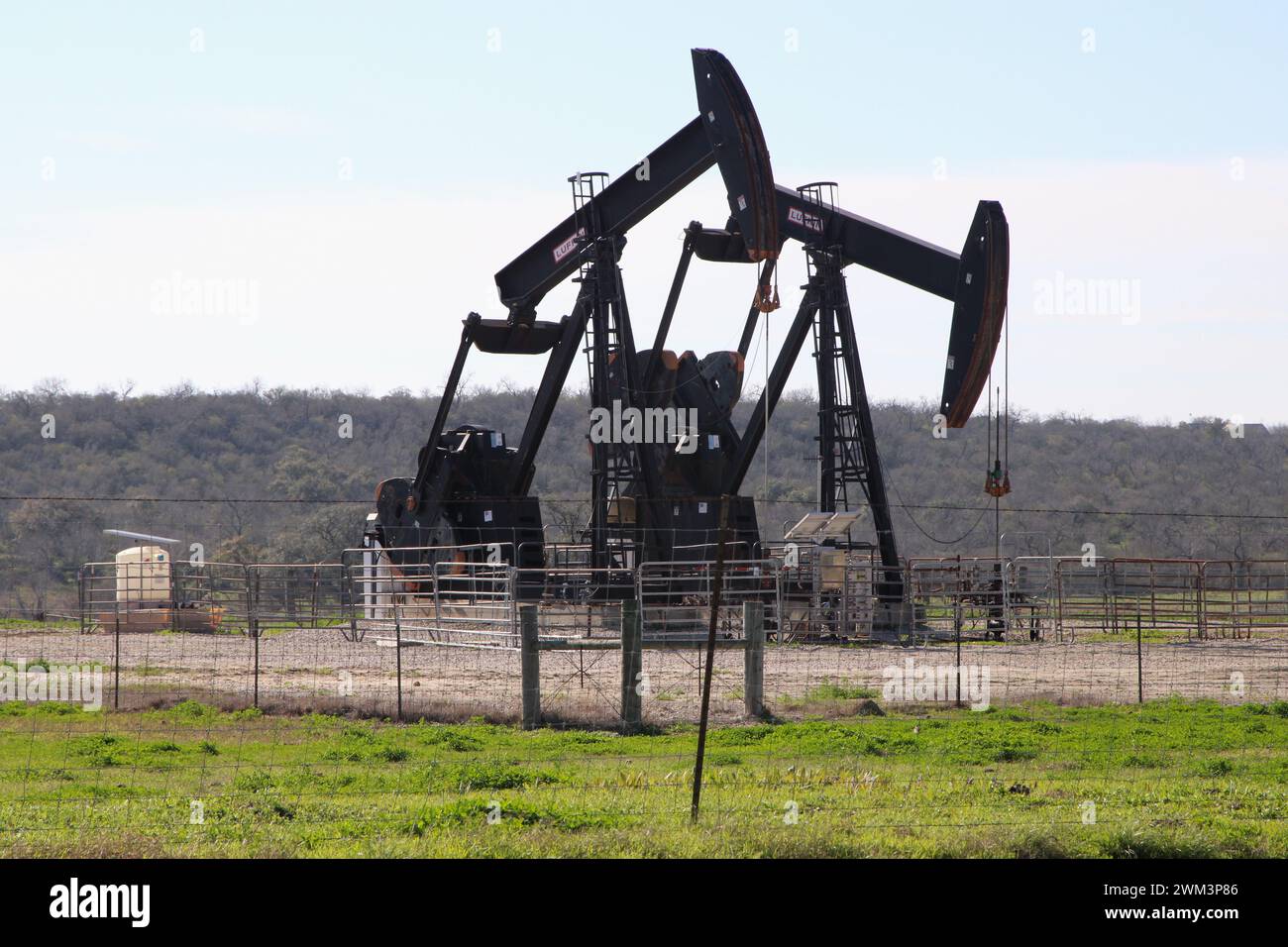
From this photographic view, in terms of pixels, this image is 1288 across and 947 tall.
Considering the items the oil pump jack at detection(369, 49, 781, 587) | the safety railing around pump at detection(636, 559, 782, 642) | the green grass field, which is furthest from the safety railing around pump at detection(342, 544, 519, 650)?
the green grass field

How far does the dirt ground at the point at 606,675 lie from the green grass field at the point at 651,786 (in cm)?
98

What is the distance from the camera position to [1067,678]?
58.7 ft

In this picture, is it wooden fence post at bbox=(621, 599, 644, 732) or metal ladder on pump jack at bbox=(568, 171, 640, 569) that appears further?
metal ladder on pump jack at bbox=(568, 171, 640, 569)

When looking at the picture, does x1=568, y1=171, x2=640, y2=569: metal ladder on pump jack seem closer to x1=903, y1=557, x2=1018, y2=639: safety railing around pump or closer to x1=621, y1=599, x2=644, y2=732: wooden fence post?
x1=903, y1=557, x2=1018, y2=639: safety railing around pump

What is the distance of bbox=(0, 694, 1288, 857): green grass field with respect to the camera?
785 cm

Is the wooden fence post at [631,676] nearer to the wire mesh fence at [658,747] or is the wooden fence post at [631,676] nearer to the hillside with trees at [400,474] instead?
the wire mesh fence at [658,747]

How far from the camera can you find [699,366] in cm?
2766

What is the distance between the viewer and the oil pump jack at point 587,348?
24766 millimetres

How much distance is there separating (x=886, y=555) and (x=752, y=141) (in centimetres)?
744

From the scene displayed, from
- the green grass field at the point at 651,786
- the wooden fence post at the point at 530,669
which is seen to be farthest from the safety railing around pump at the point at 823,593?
the wooden fence post at the point at 530,669

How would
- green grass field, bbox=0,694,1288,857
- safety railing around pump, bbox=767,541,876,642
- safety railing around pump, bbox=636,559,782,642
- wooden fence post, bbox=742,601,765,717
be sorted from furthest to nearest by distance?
safety railing around pump, bbox=767,541,876,642, safety railing around pump, bbox=636,559,782,642, wooden fence post, bbox=742,601,765,717, green grass field, bbox=0,694,1288,857

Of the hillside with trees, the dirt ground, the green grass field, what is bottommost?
the dirt ground

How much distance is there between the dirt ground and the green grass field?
0.98 meters
